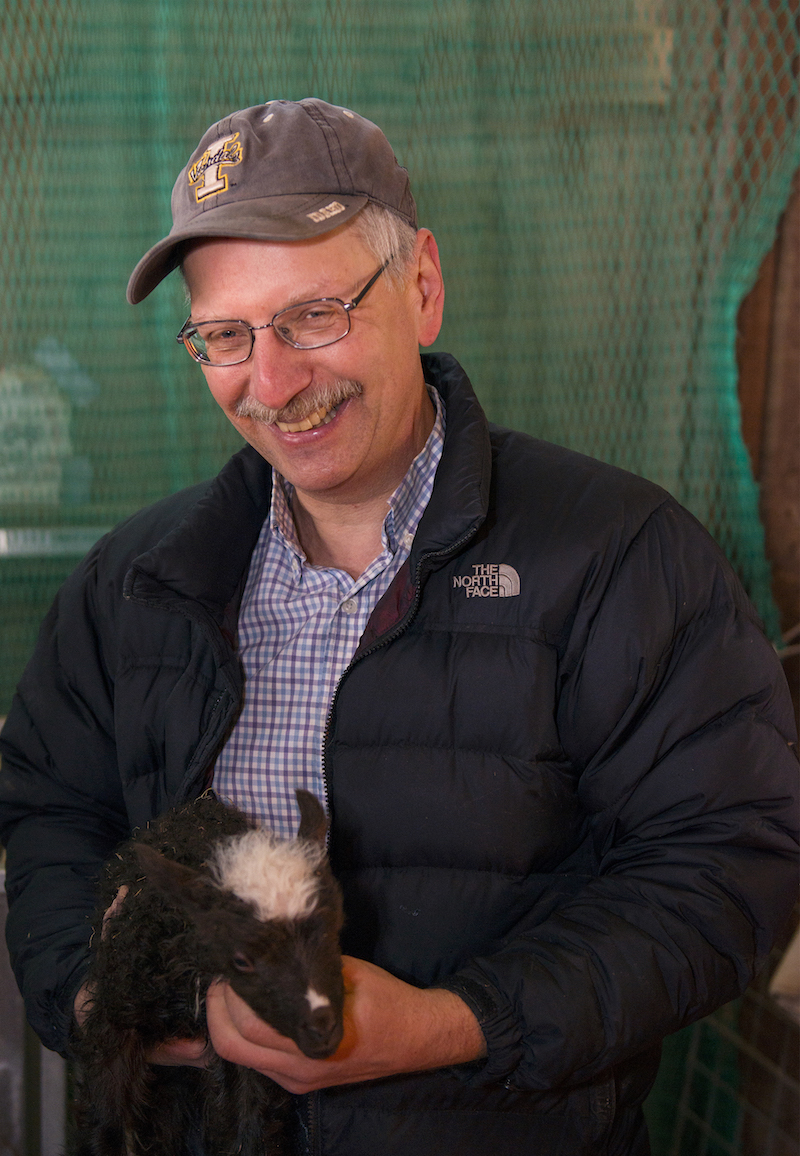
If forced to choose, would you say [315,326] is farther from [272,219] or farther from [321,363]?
[272,219]

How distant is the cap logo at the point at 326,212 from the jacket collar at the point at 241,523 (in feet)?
1.59

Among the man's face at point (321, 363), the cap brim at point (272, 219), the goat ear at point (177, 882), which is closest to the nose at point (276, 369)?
the man's face at point (321, 363)

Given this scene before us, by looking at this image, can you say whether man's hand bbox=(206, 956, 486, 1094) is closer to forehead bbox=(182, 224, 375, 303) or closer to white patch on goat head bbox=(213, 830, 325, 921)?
white patch on goat head bbox=(213, 830, 325, 921)

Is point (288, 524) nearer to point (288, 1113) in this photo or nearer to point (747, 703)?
point (747, 703)

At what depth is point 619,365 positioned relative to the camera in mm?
2648

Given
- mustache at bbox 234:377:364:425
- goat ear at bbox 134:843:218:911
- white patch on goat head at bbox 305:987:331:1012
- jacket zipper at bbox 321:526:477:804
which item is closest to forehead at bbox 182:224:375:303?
mustache at bbox 234:377:364:425

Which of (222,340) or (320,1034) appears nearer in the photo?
(320,1034)

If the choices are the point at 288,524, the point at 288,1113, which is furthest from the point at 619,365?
the point at 288,1113

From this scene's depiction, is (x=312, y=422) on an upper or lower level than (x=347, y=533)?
upper

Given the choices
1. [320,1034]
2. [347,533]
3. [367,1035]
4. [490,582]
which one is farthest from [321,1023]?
[347,533]

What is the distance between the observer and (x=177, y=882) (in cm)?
139

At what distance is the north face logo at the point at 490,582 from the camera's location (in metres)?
1.67

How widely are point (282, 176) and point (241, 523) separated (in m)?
0.72

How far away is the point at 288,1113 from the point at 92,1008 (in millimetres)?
412
